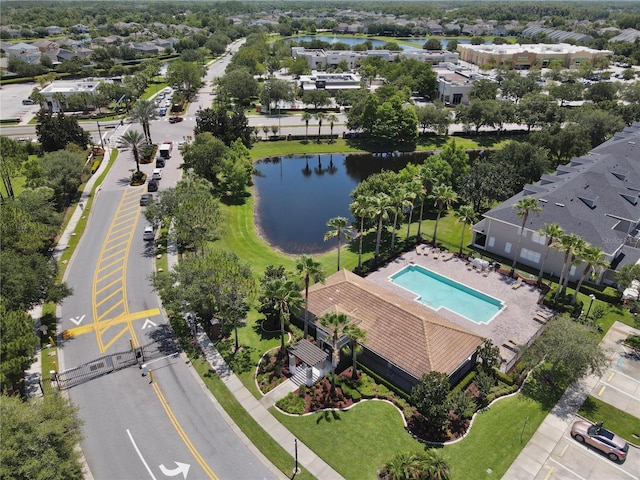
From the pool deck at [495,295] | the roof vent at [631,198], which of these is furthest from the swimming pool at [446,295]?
the roof vent at [631,198]

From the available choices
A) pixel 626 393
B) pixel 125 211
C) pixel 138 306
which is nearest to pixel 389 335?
pixel 626 393

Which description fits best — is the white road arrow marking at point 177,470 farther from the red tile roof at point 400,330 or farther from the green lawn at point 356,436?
the red tile roof at point 400,330

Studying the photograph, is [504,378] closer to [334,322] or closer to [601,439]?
[601,439]

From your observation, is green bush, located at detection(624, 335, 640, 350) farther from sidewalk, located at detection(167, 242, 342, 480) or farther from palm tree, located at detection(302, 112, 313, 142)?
palm tree, located at detection(302, 112, 313, 142)

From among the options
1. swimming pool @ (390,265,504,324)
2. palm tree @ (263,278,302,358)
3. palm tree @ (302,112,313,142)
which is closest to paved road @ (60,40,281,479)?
palm tree @ (263,278,302,358)

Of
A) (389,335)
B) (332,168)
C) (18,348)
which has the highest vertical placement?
(18,348)

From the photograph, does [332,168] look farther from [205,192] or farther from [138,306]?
[138,306]
